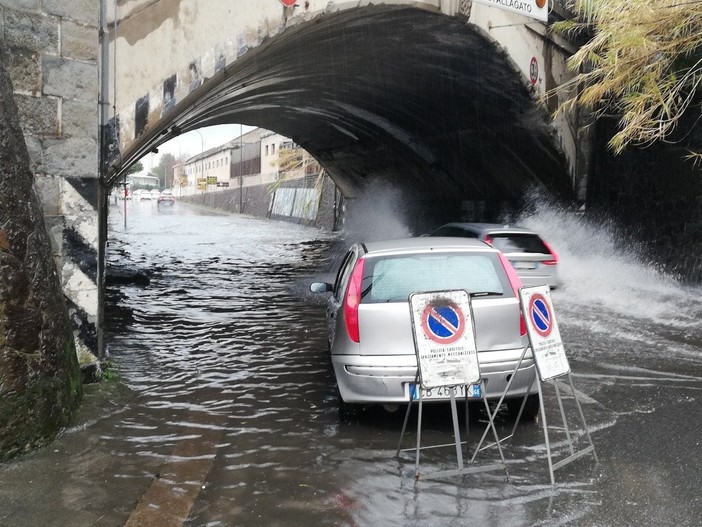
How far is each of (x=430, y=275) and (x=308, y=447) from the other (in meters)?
1.74

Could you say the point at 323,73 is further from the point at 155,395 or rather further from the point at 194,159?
the point at 194,159

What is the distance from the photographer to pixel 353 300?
5918 millimetres

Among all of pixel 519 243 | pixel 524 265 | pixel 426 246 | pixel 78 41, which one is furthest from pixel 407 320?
pixel 519 243

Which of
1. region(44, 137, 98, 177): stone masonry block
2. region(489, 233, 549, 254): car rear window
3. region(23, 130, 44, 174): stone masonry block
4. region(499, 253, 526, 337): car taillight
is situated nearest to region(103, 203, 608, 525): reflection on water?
region(499, 253, 526, 337): car taillight

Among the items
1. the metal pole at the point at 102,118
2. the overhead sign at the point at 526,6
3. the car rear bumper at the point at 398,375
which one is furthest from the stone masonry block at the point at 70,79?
the overhead sign at the point at 526,6

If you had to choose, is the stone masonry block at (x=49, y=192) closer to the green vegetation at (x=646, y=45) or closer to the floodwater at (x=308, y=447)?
the floodwater at (x=308, y=447)

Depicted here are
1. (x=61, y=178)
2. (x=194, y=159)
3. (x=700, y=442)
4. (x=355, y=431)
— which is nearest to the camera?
(x=700, y=442)

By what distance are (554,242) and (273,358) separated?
477 inches

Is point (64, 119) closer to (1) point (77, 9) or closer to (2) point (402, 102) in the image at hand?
(1) point (77, 9)

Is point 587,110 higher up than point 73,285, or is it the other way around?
point 587,110

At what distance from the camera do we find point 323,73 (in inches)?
643

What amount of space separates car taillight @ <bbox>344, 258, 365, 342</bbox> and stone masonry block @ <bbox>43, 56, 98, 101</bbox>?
3.16 metres

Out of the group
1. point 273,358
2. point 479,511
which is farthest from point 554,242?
point 479,511

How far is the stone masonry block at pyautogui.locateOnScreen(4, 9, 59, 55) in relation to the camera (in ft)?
21.2
